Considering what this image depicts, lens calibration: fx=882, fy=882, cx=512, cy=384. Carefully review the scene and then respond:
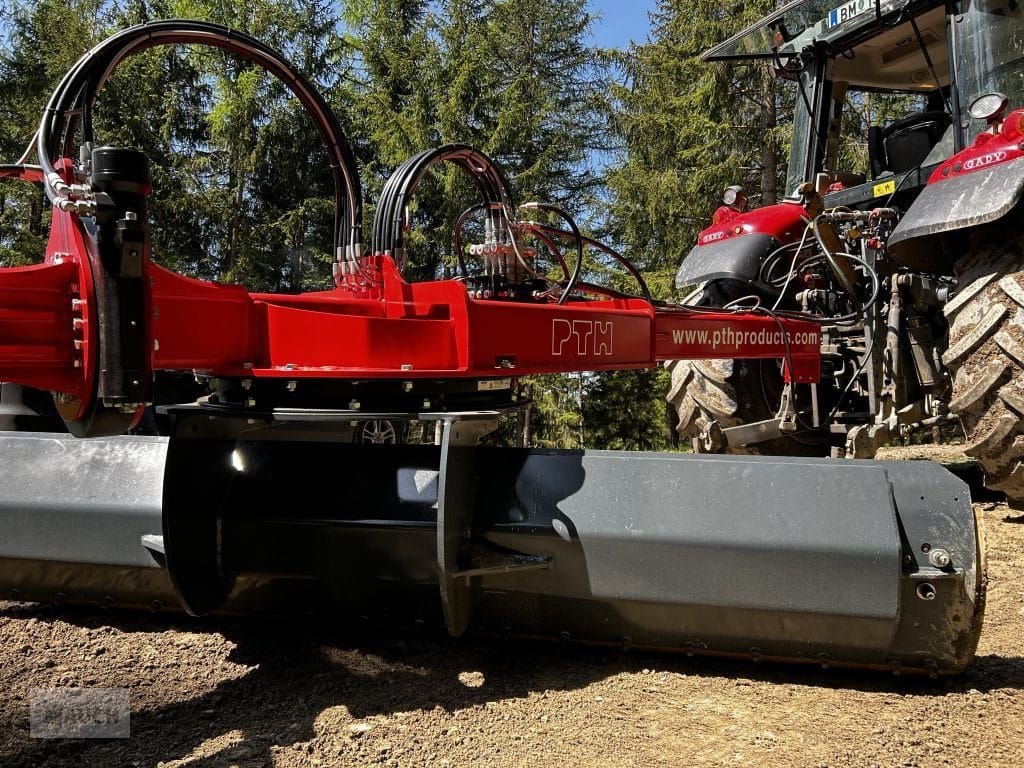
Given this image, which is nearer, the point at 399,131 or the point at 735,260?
the point at 735,260

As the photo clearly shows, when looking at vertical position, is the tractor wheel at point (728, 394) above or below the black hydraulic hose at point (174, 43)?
below

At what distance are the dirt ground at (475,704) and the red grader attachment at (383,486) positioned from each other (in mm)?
100

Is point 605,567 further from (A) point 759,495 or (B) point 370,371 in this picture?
(B) point 370,371

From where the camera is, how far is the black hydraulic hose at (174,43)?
198 cm

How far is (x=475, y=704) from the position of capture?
2193mm

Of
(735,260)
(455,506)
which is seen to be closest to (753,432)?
(735,260)

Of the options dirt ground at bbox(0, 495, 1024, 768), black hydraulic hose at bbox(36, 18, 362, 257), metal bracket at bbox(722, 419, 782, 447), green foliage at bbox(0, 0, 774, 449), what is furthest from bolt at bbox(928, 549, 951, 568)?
green foliage at bbox(0, 0, 774, 449)

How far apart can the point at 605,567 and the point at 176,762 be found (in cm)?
110

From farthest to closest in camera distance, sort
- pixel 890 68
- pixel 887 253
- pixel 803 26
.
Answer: pixel 890 68, pixel 803 26, pixel 887 253

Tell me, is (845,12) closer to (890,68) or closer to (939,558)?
(890,68)

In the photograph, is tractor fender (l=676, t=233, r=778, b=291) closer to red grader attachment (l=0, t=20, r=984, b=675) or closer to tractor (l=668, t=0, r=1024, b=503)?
tractor (l=668, t=0, r=1024, b=503)

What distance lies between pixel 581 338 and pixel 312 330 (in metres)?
0.83

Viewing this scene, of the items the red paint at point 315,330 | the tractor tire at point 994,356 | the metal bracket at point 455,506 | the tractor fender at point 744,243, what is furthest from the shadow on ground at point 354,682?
the tractor fender at point 744,243

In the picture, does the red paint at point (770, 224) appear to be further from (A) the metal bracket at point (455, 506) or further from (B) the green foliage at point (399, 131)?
(B) the green foliage at point (399, 131)
